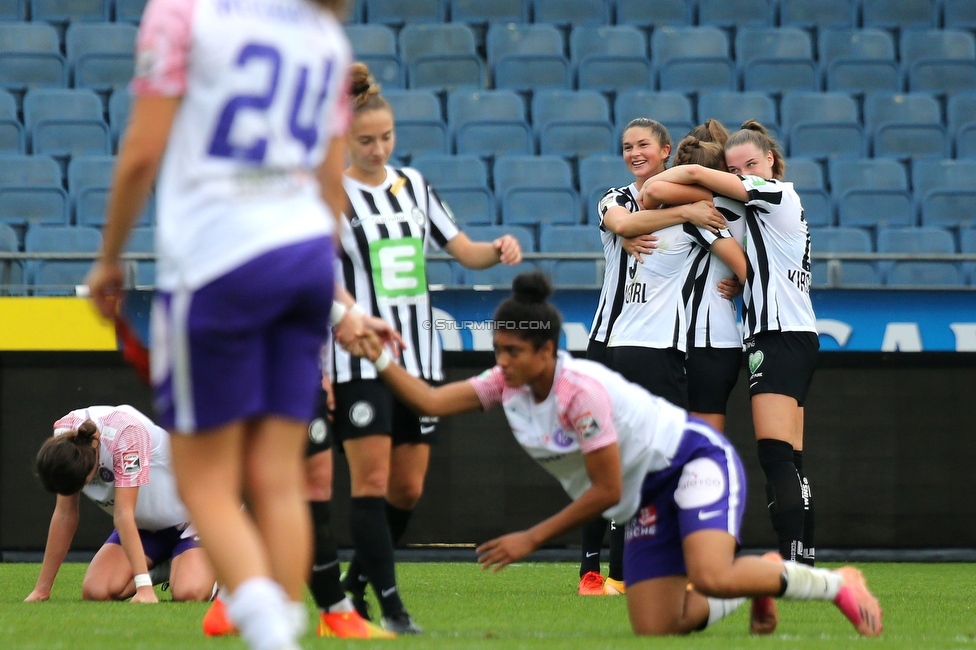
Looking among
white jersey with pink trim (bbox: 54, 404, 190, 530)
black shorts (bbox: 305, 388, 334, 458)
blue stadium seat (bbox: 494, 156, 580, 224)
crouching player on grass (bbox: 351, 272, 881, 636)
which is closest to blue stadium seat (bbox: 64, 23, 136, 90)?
blue stadium seat (bbox: 494, 156, 580, 224)

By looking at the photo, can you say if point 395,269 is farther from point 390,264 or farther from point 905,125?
point 905,125

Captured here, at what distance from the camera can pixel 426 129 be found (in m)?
11.3

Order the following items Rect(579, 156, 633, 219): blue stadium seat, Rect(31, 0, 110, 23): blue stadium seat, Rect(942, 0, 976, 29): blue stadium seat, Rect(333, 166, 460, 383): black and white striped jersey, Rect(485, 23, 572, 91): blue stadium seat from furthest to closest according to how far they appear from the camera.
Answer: Rect(942, 0, 976, 29): blue stadium seat
Rect(31, 0, 110, 23): blue stadium seat
Rect(485, 23, 572, 91): blue stadium seat
Rect(579, 156, 633, 219): blue stadium seat
Rect(333, 166, 460, 383): black and white striped jersey

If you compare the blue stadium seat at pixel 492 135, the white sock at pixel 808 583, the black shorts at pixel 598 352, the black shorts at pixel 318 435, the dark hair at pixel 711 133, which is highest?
the blue stadium seat at pixel 492 135

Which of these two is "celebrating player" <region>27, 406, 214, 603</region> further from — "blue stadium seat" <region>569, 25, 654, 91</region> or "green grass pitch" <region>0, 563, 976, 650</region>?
"blue stadium seat" <region>569, 25, 654, 91</region>

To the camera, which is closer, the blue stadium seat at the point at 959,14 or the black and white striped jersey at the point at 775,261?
the black and white striped jersey at the point at 775,261

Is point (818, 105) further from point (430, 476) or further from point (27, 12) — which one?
point (27, 12)

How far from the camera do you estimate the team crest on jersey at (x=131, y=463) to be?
5.76 metres

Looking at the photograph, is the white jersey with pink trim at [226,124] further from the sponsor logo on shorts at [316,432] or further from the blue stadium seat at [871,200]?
the blue stadium seat at [871,200]

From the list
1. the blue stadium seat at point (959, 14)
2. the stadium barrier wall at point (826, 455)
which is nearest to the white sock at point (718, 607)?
the stadium barrier wall at point (826, 455)

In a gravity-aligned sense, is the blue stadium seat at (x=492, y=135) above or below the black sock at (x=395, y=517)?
above

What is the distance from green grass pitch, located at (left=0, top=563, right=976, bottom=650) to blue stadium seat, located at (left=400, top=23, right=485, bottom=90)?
6048 millimetres

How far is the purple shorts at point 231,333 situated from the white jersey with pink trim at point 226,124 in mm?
32

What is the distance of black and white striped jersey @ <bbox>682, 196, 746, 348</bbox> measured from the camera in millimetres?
Answer: 5949
